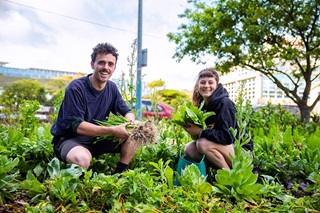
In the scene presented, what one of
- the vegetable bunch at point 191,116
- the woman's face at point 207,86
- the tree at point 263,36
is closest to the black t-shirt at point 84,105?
the vegetable bunch at point 191,116

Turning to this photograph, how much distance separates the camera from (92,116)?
2939 millimetres

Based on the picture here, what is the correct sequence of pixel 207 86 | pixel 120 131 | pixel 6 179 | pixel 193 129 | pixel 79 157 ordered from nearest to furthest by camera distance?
pixel 6 179
pixel 79 157
pixel 120 131
pixel 193 129
pixel 207 86

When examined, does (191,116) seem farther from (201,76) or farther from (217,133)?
(201,76)

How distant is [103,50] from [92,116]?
62cm

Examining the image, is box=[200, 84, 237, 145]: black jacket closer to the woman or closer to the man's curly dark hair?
the woman

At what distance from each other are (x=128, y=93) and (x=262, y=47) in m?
8.89

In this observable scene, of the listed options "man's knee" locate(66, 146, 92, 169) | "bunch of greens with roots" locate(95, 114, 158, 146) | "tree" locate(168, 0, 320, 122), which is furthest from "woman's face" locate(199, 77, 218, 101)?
"tree" locate(168, 0, 320, 122)

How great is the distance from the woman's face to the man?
2.33ft

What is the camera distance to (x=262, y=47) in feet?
36.9

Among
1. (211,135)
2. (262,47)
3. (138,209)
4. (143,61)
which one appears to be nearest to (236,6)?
(262,47)

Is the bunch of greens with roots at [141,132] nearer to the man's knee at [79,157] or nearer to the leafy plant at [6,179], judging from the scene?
the man's knee at [79,157]

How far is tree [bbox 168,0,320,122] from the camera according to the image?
10.2 meters

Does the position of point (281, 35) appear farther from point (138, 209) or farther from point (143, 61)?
point (138, 209)

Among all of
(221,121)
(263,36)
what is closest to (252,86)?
(263,36)
